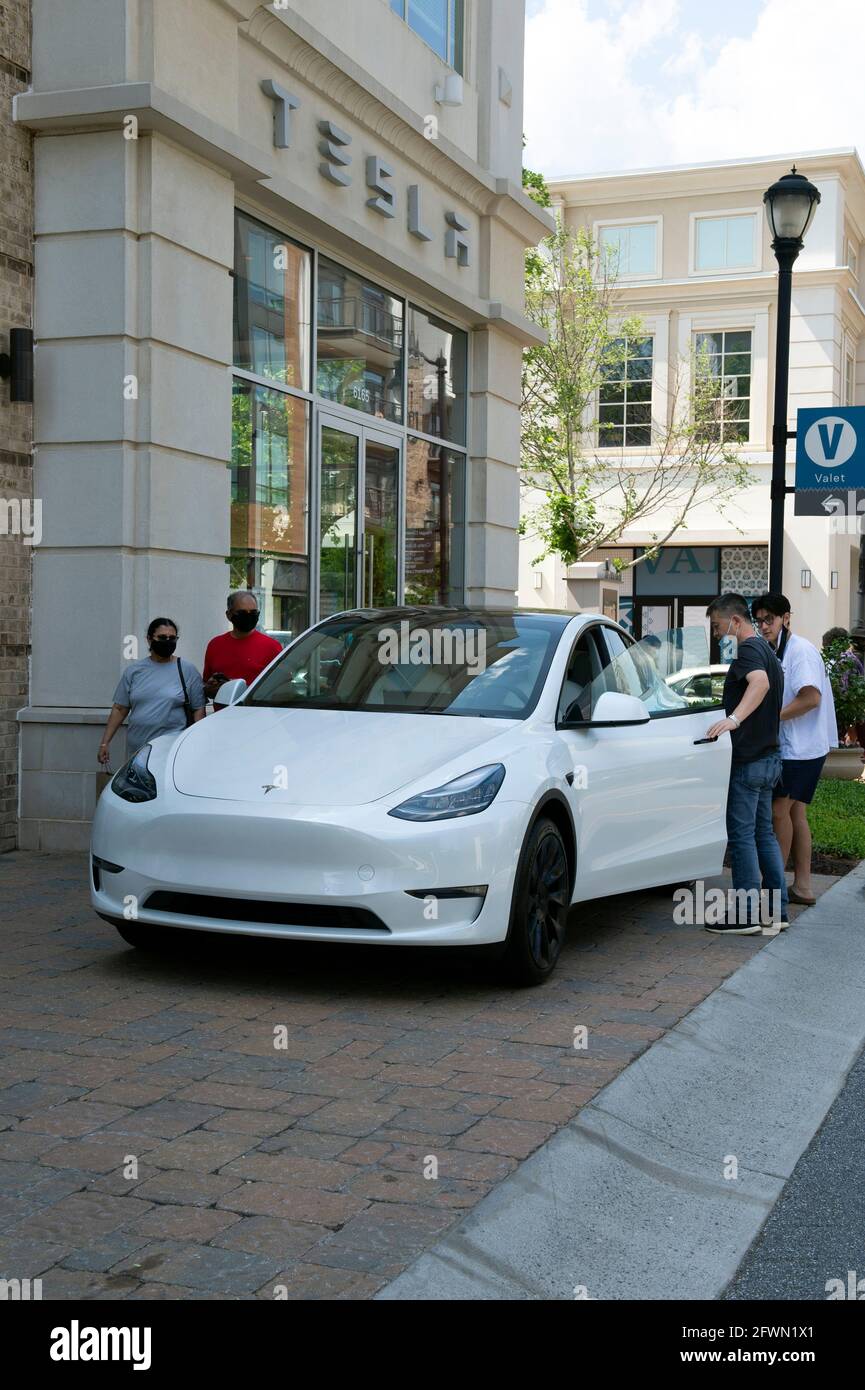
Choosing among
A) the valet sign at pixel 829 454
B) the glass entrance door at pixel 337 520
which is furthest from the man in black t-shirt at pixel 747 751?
the glass entrance door at pixel 337 520

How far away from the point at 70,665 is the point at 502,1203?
657 cm

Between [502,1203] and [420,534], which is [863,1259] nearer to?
[502,1203]

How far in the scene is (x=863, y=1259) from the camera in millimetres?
3682

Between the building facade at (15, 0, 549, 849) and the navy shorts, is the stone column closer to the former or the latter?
the building facade at (15, 0, 549, 849)

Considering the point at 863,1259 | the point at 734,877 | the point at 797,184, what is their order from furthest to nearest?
the point at 797,184
the point at 734,877
the point at 863,1259

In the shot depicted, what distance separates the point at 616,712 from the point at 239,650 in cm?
335

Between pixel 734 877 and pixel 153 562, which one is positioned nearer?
pixel 734 877

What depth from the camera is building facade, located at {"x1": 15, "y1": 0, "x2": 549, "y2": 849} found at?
378 inches

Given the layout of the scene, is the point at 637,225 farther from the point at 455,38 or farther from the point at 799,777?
the point at 799,777

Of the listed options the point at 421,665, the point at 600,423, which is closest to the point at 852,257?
the point at 600,423

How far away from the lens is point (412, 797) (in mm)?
5855

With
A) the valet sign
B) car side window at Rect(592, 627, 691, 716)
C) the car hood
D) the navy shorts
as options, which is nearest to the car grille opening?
the car hood

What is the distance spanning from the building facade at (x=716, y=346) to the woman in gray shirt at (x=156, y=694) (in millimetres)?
27019

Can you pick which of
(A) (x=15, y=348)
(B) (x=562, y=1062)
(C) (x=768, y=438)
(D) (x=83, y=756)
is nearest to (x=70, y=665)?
(D) (x=83, y=756)
